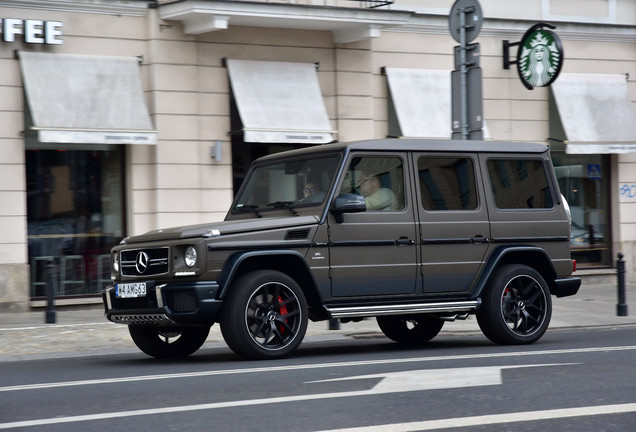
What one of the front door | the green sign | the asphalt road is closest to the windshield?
the front door

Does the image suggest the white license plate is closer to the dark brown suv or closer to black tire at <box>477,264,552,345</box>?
the dark brown suv

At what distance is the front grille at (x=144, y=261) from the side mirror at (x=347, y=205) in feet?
4.97

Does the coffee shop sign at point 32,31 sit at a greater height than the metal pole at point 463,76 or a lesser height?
greater

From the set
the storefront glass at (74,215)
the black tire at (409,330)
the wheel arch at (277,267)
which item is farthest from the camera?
the storefront glass at (74,215)

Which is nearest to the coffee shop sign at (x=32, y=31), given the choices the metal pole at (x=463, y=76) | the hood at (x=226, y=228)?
the metal pole at (x=463, y=76)

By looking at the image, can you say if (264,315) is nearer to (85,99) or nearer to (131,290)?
(131,290)

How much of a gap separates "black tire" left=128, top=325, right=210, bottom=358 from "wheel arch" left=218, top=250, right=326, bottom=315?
102cm

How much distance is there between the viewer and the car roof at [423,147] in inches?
376

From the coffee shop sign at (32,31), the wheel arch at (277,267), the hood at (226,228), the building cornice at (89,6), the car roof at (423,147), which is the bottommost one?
the wheel arch at (277,267)

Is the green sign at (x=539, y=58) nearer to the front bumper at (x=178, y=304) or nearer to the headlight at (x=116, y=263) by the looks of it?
the headlight at (x=116, y=263)

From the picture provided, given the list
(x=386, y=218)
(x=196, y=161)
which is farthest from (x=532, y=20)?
(x=386, y=218)

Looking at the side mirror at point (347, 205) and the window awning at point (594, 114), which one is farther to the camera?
the window awning at point (594, 114)

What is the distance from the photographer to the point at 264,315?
28.8ft

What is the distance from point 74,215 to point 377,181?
8360 mm
